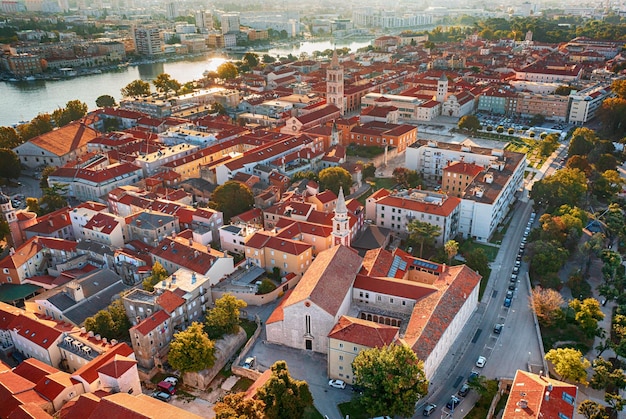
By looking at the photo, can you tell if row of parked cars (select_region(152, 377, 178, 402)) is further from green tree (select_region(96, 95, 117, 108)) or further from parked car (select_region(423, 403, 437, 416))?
green tree (select_region(96, 95, 117, 108))

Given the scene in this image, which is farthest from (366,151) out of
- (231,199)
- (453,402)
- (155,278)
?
(453,402)

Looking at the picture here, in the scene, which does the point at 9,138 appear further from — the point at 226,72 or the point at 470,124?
the point at 470,124

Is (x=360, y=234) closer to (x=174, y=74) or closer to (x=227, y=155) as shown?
(x=227, y=155)

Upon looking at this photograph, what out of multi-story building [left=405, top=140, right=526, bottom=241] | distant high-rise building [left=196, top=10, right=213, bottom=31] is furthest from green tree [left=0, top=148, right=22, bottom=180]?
distant high-rise building [left=196, top=10, right=213, bottom=31]

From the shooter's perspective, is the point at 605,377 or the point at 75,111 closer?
the point at 605,377

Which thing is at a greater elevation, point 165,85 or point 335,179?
point 165,85

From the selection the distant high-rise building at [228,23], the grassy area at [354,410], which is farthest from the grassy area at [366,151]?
the distant high-rise building at [228,23]

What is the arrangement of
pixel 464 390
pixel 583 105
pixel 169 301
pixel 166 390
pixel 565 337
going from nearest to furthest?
1. pixel 464 390
2. pixel 166 390
3. pixel 169 301
4. pixel 565 337
5. pixel 583 105

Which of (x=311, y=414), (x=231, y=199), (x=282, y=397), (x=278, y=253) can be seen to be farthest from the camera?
(x=231, y=199)
